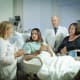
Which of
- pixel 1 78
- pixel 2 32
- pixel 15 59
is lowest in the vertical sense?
pixel 1 78

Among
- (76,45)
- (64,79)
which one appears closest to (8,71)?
(64,79)

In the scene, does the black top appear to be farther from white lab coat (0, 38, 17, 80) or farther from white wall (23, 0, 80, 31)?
white wall (23, 0, 80, 31)

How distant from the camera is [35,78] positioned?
Result: 9.43 feet

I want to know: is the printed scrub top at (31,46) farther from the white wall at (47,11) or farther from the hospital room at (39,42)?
the white wall at (47,11)

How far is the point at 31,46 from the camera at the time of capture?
392 cm

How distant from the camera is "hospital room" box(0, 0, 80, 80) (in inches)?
109

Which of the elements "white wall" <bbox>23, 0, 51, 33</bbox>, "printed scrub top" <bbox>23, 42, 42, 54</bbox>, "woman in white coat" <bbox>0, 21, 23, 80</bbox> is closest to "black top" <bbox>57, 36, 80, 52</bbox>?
"printed scrub top" <bbox>23, 42, 42, 54</bbox>

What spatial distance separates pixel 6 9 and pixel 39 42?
2219mm

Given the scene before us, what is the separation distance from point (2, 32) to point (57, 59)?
83cm

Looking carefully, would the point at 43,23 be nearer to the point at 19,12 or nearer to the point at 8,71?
the point at 19,12

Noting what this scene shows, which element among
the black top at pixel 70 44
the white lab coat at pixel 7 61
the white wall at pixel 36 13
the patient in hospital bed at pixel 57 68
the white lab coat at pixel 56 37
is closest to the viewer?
the patient in hospital bed at pixel 57 68

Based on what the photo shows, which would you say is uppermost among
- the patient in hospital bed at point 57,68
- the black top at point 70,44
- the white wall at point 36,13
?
the white wall at point 36,13

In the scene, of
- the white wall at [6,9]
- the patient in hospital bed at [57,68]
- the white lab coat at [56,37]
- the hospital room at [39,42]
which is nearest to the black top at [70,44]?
the hospital room at [39,42]

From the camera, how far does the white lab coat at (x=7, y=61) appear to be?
2912 millimetres
